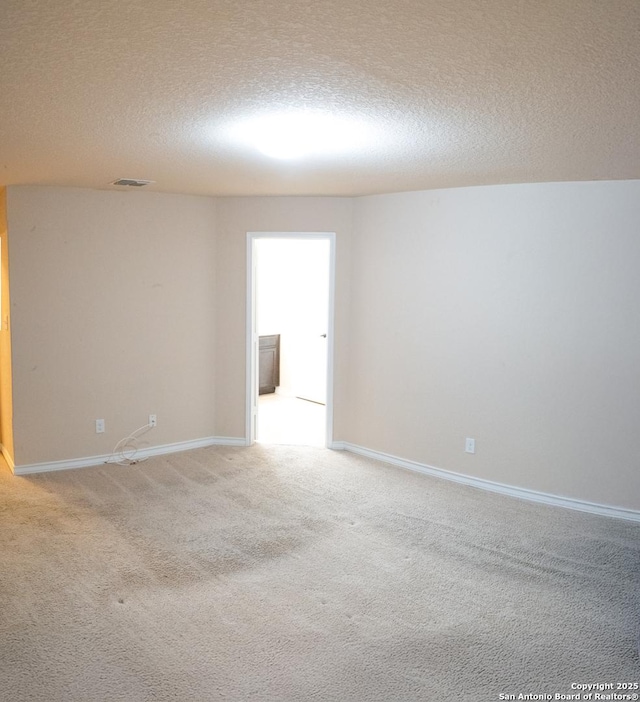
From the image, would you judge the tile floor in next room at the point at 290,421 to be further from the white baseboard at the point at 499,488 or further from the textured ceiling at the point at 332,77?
the textured ceiling at the point at 332,77

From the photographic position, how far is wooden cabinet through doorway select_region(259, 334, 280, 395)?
8.66 meters

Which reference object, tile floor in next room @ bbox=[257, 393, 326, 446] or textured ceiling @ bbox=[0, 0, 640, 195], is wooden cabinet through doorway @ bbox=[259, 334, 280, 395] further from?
textured ceiling @ bbox=[0, 0, 640, 195]

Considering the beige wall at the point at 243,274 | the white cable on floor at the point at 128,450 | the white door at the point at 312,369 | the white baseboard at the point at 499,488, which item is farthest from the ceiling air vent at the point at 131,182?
the white door at the point at 312,369

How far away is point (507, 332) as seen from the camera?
4777mm

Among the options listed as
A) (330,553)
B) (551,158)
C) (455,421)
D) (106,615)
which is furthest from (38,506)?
(551,158)

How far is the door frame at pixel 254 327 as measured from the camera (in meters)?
5.72

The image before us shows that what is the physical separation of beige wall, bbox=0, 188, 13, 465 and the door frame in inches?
79.3

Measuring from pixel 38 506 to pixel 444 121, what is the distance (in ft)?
12.5

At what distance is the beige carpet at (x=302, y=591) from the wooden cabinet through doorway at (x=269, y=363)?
143 inches

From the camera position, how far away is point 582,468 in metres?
4.54

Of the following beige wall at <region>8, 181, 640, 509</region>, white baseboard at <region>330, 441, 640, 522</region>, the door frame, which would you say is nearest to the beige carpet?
white baseboard at <region>330, 441, 640, 522</region>

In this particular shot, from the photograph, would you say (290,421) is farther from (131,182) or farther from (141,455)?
(131,182)

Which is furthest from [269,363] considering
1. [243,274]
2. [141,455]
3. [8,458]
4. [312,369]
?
[8,458]

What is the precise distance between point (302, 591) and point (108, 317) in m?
3.09
